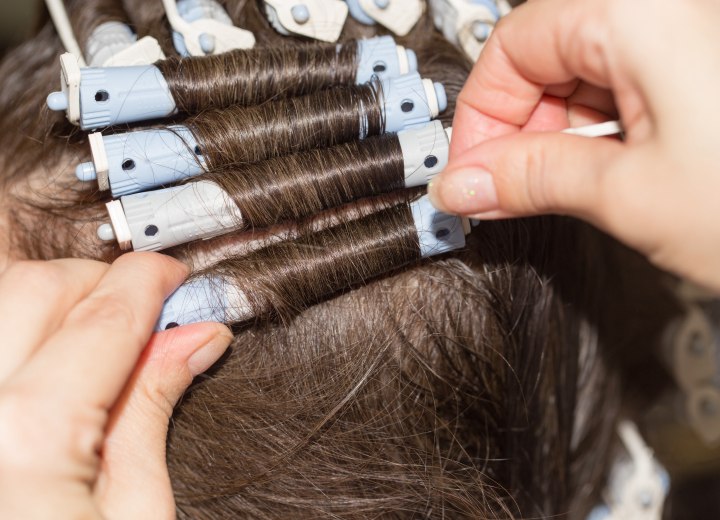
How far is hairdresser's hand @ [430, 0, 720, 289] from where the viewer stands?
0.59 metres

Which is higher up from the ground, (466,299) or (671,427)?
(466,299)

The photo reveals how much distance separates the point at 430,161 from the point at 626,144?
0.22 m

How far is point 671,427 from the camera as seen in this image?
3.74ft

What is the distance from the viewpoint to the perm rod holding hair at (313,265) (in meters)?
0.74

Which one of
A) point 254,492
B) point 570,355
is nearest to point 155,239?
point 254,492

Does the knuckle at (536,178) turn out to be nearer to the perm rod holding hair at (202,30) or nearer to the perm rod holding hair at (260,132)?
the perm rod holding hair at (260,132)

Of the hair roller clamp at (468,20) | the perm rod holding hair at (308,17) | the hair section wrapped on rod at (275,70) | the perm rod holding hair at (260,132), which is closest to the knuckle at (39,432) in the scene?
the perm rod holding hair at (260,132)

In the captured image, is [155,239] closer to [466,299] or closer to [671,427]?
[466,299]

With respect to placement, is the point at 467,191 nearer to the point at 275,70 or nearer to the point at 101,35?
the point at 275,70

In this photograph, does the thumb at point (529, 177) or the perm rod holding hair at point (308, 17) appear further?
the perm rod holding hair at point (308, 17)

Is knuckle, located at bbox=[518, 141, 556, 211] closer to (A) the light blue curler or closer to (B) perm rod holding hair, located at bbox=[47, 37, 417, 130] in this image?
(B) perm rod holding hair, located at bbox=[47, 37, 417, 130]

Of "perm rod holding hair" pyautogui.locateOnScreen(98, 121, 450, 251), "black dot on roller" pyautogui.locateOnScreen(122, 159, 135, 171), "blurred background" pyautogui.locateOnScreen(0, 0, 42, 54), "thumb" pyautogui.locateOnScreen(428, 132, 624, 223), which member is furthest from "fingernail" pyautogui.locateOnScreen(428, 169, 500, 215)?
"blurred background" pyautogui.locateOnScreen(0, 0, 42, 54)

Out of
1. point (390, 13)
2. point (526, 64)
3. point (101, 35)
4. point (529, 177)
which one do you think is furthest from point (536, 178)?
point (101, 35)

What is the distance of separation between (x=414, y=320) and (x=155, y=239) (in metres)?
0.30
